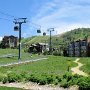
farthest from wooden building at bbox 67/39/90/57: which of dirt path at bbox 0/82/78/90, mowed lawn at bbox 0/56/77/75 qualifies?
dirt path at bbox 0/82/78/90

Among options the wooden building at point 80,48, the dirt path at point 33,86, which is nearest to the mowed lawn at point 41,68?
the dirt path at point 33,86

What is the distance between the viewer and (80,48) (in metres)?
173

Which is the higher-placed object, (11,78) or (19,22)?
(19,22)

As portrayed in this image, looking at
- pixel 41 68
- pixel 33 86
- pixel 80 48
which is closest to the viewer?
pixel 33 86

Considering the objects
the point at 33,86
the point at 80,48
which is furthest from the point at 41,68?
the point at 80,48

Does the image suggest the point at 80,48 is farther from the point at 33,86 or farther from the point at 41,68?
the point at 33,86

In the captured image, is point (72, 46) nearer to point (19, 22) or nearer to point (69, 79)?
point (19, 22)

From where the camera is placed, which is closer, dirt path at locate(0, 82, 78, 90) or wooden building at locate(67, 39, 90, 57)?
dirt path at locate(0, 82, 78, 90)

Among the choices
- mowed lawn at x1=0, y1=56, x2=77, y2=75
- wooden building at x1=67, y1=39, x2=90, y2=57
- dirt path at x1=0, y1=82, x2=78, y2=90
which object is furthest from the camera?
wooden building at x1=67, y1=39, x2=90, y2=57

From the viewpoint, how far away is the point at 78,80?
34406 millimetres

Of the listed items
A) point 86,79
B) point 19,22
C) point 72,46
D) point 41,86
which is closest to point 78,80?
point 86,79

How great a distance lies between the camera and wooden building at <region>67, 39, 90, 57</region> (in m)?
162

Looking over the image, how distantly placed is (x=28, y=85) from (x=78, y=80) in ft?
17.3

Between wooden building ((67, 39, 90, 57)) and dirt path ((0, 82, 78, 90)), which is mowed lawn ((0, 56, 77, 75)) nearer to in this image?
dirt path ((0, 82, 78, 90))
